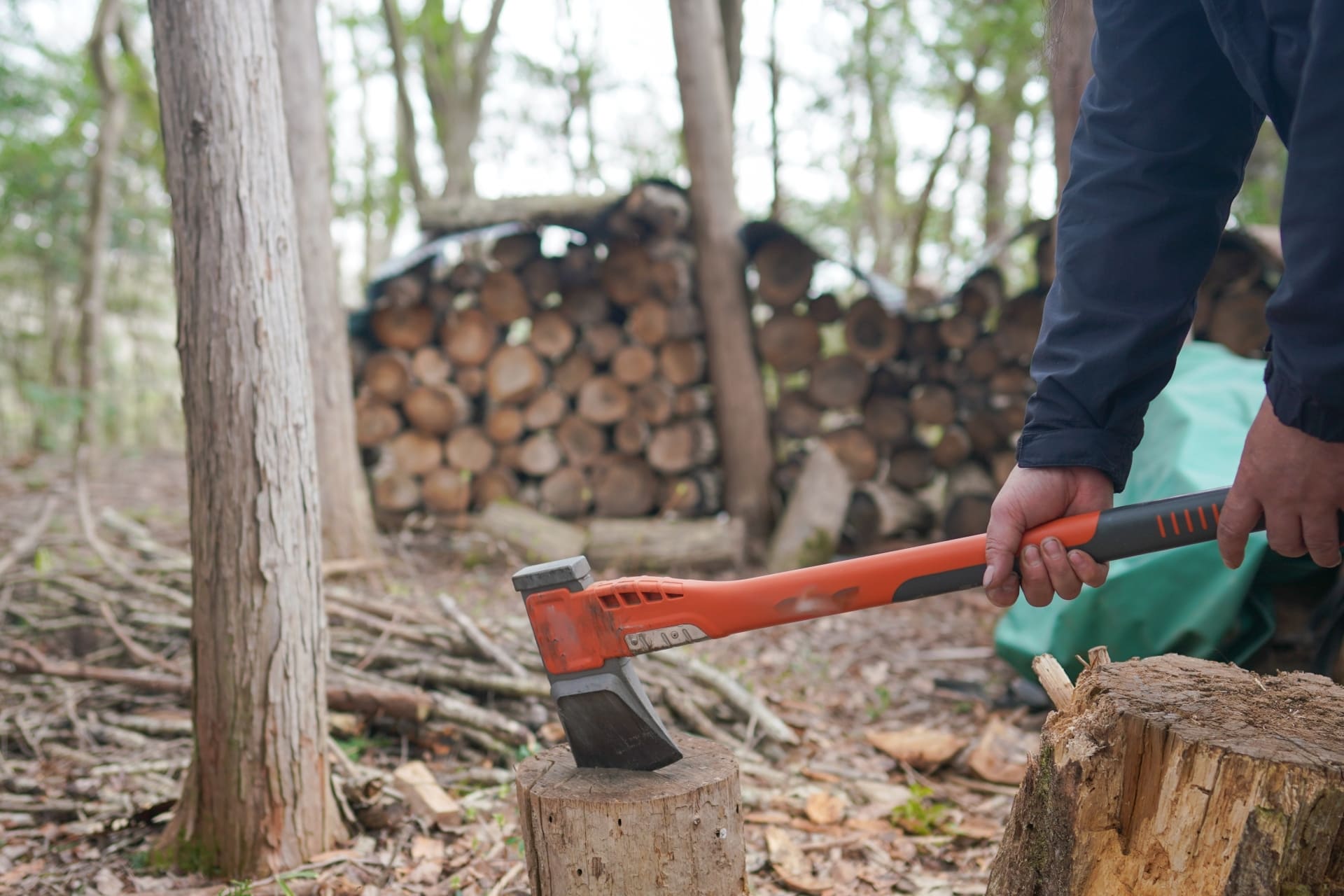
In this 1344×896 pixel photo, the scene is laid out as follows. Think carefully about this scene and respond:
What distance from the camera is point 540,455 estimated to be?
6070 mm

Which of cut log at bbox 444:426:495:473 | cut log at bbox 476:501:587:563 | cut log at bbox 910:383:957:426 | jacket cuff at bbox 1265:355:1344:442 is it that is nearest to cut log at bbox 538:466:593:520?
cut log at bbox 476:501:587:563

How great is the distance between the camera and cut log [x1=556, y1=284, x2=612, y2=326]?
19.4 feet

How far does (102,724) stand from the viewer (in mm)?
2938

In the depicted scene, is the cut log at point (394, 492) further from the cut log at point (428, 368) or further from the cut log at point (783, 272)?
the cut log at point (783, 272)

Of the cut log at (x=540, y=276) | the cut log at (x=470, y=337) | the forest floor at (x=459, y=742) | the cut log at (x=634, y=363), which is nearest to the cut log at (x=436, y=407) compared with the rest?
the cut log at (x=470, y=337)

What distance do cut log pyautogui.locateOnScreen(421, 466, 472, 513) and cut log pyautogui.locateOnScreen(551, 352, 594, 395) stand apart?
0.89 m

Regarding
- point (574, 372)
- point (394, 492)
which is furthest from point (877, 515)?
point (394, 492)

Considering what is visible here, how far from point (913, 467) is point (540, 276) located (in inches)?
107

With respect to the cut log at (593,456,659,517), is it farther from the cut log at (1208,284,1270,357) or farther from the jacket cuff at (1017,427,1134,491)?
the jacket cuff at (1017,427,1134,491)

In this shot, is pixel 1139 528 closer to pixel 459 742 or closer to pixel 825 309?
pixel 459 742

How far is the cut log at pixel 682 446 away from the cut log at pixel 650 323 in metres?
0.56

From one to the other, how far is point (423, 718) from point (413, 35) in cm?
1080

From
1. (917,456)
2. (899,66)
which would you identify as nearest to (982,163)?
(899,66)

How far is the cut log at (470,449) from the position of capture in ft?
20.1
